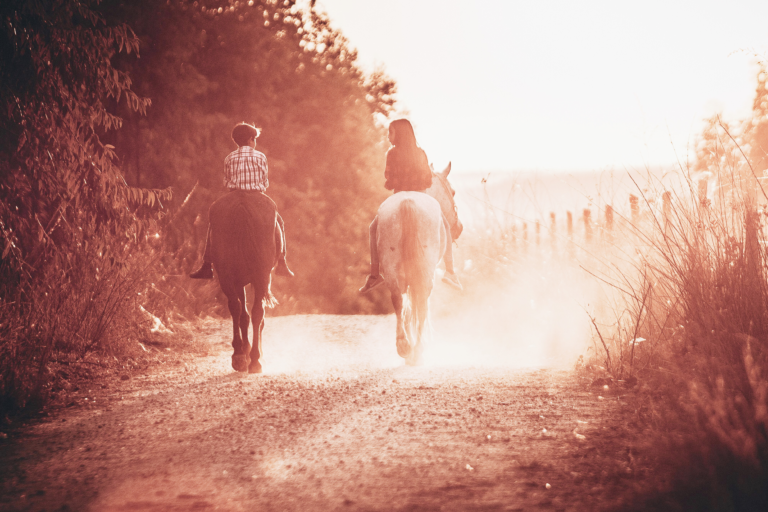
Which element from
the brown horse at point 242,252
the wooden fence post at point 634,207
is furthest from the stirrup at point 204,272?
the wooden fence post at point 634,207

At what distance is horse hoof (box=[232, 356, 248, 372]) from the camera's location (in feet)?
21.6

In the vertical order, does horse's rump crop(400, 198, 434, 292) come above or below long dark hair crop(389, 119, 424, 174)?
below

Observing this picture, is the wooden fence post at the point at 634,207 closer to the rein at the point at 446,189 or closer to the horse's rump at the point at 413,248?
the horse's rump at the point at 413,248

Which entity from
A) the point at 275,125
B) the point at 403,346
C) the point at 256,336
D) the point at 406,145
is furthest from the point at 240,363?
the point at 275,125

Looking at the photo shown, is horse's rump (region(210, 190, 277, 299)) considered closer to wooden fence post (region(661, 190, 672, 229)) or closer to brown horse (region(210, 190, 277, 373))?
brown horse (region(210, 190, 277, 373))

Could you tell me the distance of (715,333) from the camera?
448 centimetres

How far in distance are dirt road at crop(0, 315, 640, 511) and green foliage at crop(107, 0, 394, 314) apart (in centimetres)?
661

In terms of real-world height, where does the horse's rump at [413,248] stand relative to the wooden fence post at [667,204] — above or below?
below

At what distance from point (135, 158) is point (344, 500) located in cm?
1040

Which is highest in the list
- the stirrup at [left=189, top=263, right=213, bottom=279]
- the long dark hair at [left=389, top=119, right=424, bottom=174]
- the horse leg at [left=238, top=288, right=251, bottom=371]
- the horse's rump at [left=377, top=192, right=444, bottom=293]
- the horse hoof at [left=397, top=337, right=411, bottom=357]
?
the long dark hair at [left=389, top=119, right=424, bottom=174]

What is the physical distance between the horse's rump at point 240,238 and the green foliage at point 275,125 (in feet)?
15.7

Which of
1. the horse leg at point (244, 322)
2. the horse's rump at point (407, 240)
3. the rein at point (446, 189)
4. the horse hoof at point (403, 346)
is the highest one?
the rein at point (446, 189)

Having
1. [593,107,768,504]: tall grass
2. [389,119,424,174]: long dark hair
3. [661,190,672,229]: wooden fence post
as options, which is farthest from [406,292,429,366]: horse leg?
[661,190,672,229]: wooden fence post

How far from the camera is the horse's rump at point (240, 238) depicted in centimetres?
671
